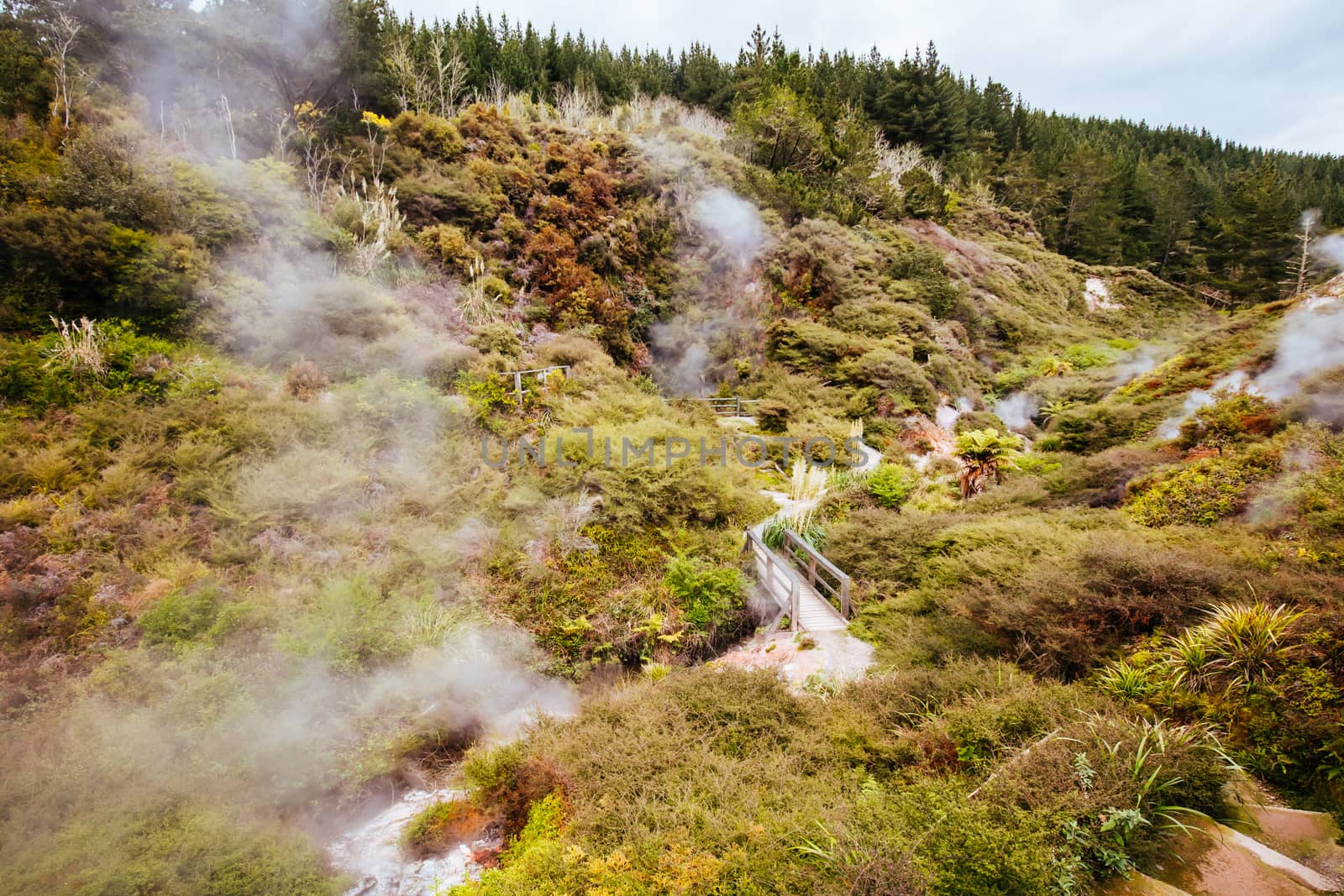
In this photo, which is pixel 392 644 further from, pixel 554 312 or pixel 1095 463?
pixel 554 312

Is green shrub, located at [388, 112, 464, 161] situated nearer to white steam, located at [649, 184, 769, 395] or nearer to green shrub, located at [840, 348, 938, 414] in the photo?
white steam, located at [649, 184, 769, 395]

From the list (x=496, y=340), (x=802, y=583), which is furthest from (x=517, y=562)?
(x=496, y=340)

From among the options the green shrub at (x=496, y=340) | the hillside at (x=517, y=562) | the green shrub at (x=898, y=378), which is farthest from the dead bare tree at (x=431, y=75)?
the green shrub at (x=898, y=378)

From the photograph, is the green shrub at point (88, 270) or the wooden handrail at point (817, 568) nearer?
the wooden handrail at point (817, 568)

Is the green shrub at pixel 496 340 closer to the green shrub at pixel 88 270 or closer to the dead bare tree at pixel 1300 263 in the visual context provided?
the green shrub at pixel 88 270

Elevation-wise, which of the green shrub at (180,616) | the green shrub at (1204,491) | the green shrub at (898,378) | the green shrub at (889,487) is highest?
the green shrub at (898,378)

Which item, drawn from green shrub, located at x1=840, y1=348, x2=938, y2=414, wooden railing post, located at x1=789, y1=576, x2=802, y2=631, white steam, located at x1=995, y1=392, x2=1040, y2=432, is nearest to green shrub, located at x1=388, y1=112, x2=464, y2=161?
green shrub, located at x1=840, y1=348, x2=938, y2=414
